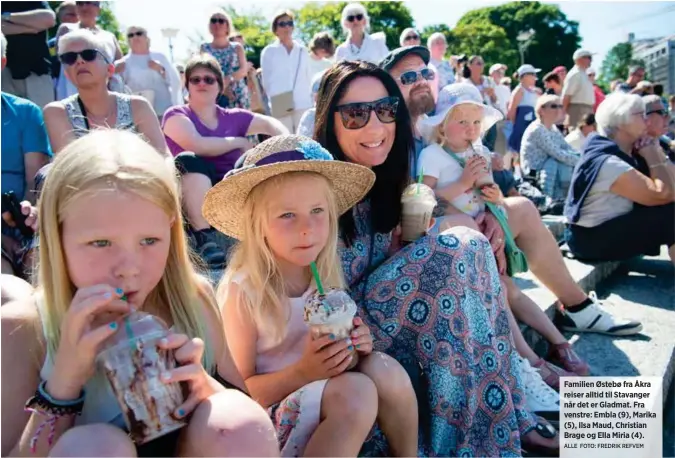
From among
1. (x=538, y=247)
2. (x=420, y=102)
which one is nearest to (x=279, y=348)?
(x=538, y=247)

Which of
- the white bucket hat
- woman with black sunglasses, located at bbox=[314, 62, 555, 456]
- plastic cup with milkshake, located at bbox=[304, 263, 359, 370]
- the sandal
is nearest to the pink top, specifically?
plastic cup with milkshake, located at bbox=[304, 263, 359, 370]

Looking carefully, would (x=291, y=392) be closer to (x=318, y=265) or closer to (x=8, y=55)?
(x=318, y=265)

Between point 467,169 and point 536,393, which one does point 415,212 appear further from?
point 536,393

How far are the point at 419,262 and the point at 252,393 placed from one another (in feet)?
2.49

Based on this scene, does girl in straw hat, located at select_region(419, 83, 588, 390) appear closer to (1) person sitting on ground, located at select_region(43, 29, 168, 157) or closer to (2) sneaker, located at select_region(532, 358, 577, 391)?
Result: (2) sneaker, located at select_region(532, 358, 577, 391)

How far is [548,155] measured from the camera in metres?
6.70

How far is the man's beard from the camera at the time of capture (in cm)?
362

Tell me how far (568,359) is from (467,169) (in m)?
1.07

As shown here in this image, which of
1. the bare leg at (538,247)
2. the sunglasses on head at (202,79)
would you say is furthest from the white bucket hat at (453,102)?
the sunglasses on head at (202,79)

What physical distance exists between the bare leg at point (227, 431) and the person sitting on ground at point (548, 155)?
5711mm

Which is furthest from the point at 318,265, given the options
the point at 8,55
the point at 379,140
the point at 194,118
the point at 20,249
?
the point at 8,55

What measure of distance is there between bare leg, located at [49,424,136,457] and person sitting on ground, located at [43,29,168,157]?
2404mm

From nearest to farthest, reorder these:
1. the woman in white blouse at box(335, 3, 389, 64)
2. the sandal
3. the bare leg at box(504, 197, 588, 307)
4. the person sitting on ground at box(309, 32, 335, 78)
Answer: the sandal
the bare leg at box(504, 197, 588, 307)
the woman in white blouse at box(335, 3, 389, 64)
the person sitting on ground at box(309, 32, 335, 78)

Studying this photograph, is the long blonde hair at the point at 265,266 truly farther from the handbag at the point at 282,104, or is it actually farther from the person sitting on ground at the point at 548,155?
the person sitting on ground at the point at 548,155
